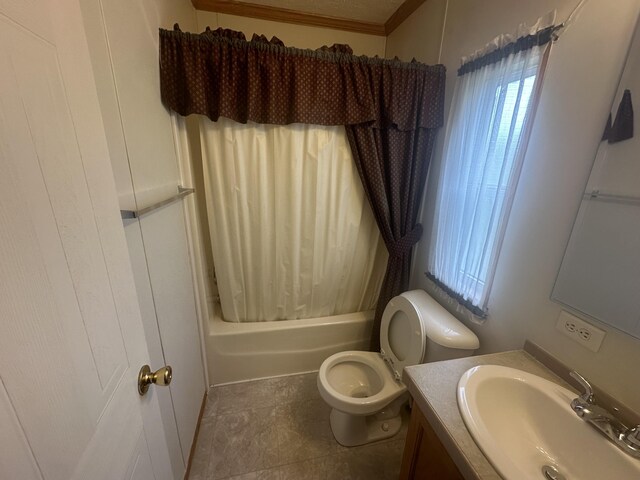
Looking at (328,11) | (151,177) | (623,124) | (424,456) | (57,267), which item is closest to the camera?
(57,267)

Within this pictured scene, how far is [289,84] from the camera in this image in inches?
54.8

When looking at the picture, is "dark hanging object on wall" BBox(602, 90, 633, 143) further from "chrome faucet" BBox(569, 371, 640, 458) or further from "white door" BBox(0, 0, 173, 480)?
"white door" BBox(0, 0, 173, 480)

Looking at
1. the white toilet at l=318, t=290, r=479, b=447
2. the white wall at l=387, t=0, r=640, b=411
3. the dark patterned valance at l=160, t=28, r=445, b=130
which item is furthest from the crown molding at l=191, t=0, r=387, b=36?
the white toilet at l=318, t=290, r=479, b=447

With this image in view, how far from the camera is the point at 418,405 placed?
2.87 feet

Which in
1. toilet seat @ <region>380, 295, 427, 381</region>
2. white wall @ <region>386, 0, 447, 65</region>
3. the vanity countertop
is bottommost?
toilet seat @ <region>380, 295, 427, 381</region>

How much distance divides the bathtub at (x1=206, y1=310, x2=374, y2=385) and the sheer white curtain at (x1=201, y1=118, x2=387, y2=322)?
9 centimetres

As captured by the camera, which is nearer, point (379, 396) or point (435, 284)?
point (379, 396)

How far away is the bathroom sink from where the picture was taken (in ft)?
2.22

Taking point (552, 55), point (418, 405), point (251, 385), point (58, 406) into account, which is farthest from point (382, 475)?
point (552, 55)

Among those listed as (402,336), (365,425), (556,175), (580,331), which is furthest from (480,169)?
(365,425)

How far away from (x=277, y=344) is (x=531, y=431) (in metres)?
1.43

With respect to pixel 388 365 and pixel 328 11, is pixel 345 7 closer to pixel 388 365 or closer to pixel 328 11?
pixel 328 11

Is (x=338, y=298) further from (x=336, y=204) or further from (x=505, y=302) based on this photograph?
(x=505, y=302)

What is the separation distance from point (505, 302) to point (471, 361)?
351 mm
